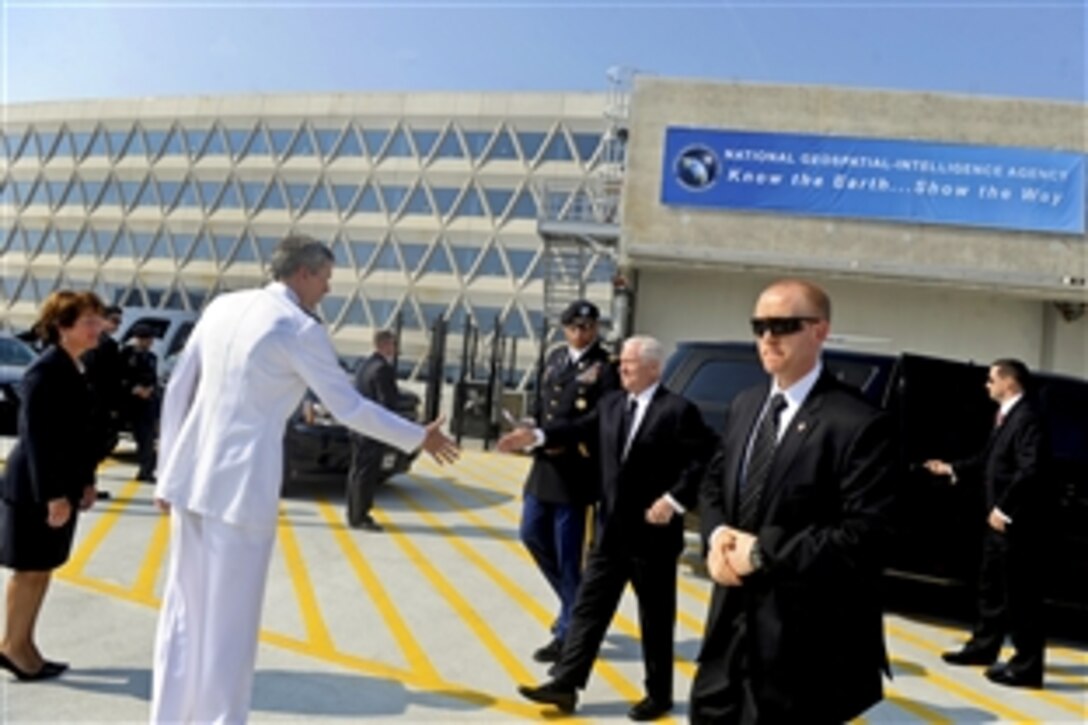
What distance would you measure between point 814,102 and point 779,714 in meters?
19.5

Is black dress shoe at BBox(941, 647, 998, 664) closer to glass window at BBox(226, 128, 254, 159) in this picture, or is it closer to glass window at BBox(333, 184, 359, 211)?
glass window at BBox(333, 184, 359, 211)

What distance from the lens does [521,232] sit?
46344 mm

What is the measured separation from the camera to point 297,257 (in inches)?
129

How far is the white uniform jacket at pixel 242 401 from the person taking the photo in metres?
2.99

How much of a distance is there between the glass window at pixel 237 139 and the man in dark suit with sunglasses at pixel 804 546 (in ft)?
175

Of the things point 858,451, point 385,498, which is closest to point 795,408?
point 858,451

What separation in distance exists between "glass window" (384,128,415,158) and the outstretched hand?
4699 centimetres

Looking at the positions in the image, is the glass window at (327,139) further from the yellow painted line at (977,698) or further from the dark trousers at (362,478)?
the yellow painted line at (977,698)

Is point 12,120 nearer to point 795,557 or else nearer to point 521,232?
point 521,232

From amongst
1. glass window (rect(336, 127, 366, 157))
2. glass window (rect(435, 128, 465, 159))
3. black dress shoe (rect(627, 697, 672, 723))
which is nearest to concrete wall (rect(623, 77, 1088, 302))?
black dress shoe (rect(627, 697, 672, 723))

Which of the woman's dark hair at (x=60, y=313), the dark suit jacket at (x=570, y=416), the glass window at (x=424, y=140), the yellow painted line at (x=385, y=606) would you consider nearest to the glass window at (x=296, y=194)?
the glass window at (x=424, y=140)

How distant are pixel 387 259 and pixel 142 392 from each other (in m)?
40.2

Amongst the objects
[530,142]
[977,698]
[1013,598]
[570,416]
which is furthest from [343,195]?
[977,698]

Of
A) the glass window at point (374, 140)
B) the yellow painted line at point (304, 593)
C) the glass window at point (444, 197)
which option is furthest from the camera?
the glass window at point (374, 140)
